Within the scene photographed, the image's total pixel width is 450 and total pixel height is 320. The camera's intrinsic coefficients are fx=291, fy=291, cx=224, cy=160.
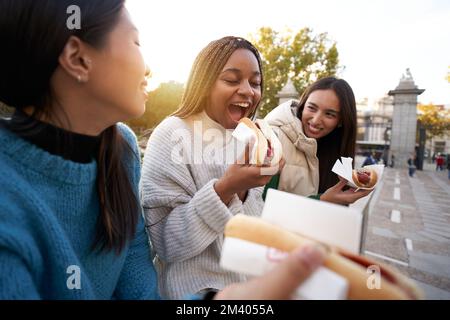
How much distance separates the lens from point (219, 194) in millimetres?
1592

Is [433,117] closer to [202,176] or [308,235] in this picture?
[202,176]

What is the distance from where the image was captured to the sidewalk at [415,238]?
4.29 m

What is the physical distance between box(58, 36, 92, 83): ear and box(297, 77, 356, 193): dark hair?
2.40 meters

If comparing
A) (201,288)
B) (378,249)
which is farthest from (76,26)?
(378,249)

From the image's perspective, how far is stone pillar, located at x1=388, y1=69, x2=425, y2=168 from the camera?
20797mm

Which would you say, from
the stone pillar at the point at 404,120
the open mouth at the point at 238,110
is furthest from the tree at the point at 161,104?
the open mouth at the point at 238,110

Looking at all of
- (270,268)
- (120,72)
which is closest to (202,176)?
(120,72)

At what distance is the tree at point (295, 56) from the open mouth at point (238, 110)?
79.3ft

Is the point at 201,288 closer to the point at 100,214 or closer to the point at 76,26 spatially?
the point at 100,214

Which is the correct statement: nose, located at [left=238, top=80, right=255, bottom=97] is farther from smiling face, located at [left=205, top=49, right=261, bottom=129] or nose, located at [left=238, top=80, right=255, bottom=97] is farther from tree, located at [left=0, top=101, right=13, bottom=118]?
tree, located at [left=0, top=101, right=13, bottom=118]

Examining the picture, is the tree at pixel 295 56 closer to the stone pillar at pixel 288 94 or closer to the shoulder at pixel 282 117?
the stone pillar at pixel 288 94

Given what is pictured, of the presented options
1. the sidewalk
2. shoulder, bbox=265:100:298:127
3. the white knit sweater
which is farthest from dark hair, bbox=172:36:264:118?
the sidewalk

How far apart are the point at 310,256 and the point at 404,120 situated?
80.2 ft

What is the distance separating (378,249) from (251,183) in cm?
489
